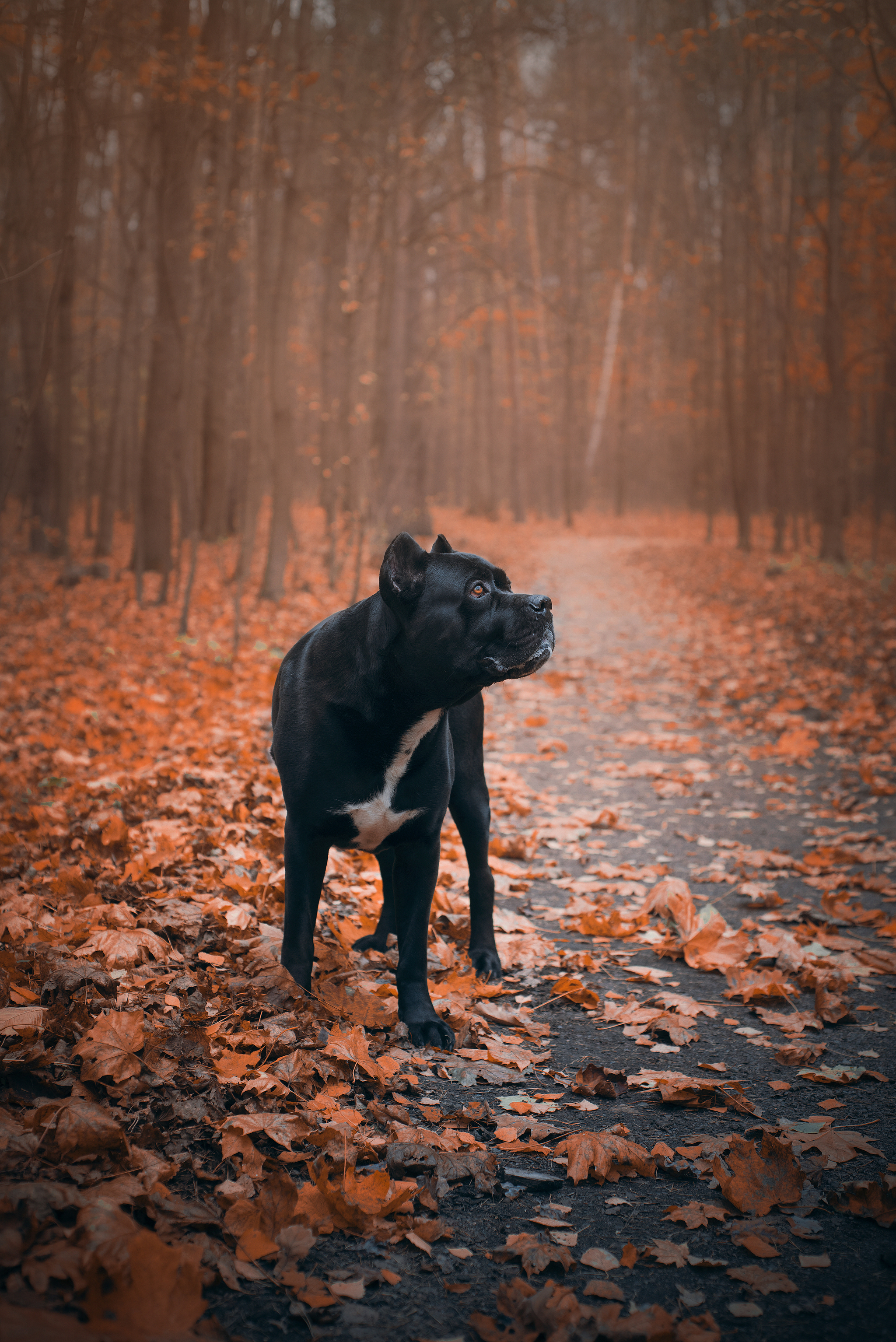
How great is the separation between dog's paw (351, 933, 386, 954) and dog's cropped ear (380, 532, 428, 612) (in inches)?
61.0

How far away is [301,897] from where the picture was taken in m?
2.78

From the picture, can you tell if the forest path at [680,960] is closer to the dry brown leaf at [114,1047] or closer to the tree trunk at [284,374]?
the dry brown leaf at [114,1047]

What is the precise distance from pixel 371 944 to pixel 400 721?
4.18ft

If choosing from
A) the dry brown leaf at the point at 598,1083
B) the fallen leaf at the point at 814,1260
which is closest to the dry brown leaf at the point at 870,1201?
the fallen leaf at the point at 814,1260

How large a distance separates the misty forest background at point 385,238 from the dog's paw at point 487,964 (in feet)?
13.6

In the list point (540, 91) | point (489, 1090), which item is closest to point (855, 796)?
point (489, 1090)

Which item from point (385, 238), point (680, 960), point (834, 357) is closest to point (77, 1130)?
point (680, 960)

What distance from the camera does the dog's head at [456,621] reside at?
104 inches

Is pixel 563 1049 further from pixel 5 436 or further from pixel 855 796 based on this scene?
pixel 5 436

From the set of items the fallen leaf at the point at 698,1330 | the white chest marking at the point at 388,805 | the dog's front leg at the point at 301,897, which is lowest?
the fallen leaf at the point at 698,1330

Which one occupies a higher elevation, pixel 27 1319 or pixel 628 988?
pixel 27 1319

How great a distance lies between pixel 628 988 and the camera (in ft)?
11.1

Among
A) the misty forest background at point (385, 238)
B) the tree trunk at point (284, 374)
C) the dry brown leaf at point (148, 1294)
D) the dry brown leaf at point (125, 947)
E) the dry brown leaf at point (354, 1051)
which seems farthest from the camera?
the tree trunk at point (284, 374)

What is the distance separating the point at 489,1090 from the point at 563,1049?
0.38 m
